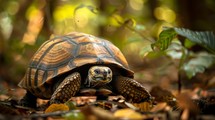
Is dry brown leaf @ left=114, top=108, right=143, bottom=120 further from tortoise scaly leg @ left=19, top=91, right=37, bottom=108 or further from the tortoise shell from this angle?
tortoise scaly leg @ left=19, top=91, right=37, bottom=108

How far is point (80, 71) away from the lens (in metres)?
3.60

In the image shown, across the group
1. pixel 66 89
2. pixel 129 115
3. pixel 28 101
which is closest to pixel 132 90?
pixel 66 89

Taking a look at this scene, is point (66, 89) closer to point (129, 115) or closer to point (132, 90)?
point (132, 90)

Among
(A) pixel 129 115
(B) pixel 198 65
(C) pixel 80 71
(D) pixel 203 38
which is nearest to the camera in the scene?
(A) pixel 129 115

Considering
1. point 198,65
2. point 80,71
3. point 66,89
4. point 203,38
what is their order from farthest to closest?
point 198,65 → point 80,71 → point 203,38 → point 66,89

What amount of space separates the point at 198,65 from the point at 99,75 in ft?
6.10

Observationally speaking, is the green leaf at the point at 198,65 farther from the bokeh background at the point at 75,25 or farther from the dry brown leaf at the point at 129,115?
the dry brown leaf at the point at 129,115

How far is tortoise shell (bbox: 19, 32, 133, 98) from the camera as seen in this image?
136 inches

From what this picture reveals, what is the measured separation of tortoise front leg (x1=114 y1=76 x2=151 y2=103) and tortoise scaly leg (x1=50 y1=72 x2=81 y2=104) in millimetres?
423

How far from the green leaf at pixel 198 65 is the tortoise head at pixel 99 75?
4.75 feet

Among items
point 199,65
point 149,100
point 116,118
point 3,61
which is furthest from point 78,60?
point 3,61

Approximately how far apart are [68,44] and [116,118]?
1795mm

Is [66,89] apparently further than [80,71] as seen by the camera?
No

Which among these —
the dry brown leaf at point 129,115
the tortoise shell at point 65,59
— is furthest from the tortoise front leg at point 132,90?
the dry brown leaf at point 129,115
